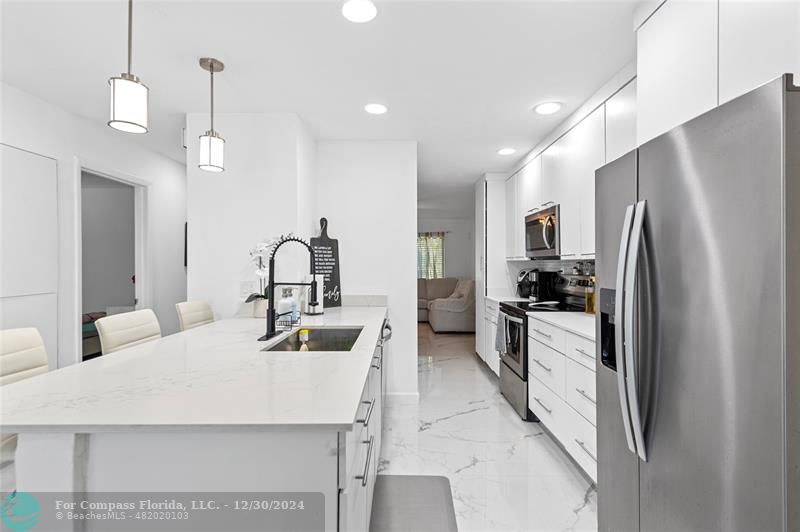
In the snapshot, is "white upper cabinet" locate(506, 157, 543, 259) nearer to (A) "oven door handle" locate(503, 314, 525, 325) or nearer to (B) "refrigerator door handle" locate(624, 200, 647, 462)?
(A) "oven door handle" locate(503, 314, 525, 325)

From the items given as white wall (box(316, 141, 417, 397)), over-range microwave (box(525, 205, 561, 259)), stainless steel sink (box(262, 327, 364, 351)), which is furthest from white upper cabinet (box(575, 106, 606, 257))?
stainless steel sink (box(262, 327, 364, 351))

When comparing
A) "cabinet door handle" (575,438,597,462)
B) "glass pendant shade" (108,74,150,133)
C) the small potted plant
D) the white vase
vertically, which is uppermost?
"glass pendant shade" (108,74,150,133)

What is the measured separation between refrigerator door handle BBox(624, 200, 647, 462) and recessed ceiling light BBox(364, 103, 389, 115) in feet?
6.79

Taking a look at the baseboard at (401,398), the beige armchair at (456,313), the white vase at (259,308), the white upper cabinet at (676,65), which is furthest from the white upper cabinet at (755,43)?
the beige armchair at (456,313)

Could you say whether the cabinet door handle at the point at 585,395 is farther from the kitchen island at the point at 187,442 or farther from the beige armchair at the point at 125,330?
the beige armchair at the point at 125,330

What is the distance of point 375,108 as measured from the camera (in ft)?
9.17

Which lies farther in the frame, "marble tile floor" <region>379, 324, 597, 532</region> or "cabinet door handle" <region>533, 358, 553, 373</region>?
"cabinet door handle" <region>533, 358, 553, 373</region>

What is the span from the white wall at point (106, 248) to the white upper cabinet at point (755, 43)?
20.5 feet

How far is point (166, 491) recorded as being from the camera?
3.01 feet

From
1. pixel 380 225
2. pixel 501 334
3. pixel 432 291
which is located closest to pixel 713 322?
pixel 501 334

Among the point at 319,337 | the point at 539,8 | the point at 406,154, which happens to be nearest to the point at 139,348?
the point at 319,337

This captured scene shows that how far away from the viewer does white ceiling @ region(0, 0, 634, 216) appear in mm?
1739

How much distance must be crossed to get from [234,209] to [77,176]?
51.3 inches

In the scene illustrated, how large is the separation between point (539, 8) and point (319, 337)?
200cm
